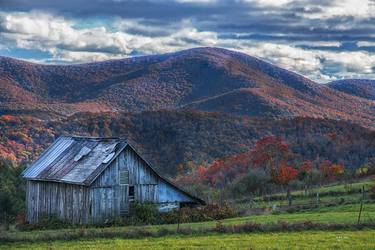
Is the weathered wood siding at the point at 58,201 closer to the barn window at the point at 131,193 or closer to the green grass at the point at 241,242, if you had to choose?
the barn window at the point at 131,193

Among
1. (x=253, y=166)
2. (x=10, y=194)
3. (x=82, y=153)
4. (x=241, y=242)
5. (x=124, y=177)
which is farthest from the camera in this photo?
(x=253, y=166)

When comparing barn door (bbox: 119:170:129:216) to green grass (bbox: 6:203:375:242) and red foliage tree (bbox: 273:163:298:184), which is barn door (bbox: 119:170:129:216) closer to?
green grass (bbox: 6:203:375:242)

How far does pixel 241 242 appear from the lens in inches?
1005

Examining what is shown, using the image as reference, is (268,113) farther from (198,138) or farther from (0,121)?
(0,121)

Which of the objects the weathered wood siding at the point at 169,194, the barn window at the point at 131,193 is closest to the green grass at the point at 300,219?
the barn window at the point at 131,193


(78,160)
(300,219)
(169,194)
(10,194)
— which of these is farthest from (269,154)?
(300,219)

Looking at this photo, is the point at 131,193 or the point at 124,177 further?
the point at 131,193

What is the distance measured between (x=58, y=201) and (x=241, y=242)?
2224cm

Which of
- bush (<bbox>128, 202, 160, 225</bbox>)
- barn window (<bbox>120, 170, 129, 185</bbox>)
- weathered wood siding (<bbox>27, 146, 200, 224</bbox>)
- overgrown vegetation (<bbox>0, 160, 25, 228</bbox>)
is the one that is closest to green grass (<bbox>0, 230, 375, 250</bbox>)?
bush (<bbox>128, 202, 160, 225</bbox>)

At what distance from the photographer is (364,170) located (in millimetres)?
81688

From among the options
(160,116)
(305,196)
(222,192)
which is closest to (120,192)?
(305,196)

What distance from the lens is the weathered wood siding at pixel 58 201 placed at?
1673 inches

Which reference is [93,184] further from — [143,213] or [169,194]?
[169,194]

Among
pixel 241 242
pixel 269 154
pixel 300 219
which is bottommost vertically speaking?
pixel 300 219
